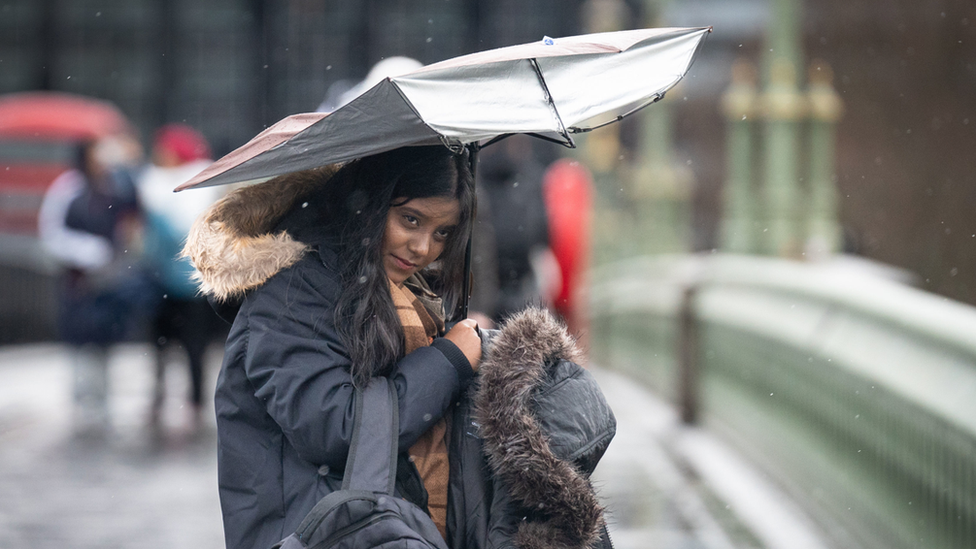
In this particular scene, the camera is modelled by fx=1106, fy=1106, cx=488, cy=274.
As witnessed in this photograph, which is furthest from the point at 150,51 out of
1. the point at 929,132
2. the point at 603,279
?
the point at 929,132

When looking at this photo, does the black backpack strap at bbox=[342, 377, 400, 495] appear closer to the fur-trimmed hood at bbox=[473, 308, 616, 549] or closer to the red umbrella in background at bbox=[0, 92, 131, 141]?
the fur-trimmed hood at bbox=[473, 308, 616, 549]

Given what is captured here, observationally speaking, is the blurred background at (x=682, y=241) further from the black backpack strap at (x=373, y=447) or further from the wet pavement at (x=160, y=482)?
the black backpack strap at (x=373, y=447)

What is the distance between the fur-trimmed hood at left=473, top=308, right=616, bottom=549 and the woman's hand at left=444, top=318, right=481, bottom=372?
0.03 meters

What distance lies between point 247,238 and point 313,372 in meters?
0.40

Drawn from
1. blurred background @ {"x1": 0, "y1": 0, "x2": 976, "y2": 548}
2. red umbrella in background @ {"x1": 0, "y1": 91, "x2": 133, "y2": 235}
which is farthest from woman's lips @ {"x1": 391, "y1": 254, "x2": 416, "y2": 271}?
red umbrella in background @ {"x1": 0, "y1": 91, "x2": 133, "y2": 235}

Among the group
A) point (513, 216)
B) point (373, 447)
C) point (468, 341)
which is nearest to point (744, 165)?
point (513, 216)

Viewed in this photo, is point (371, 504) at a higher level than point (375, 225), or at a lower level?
lower

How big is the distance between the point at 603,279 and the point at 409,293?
41.4 ft

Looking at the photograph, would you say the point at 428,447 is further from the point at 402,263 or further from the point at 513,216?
the point at 513,216

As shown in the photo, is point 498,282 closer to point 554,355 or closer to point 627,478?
point 627,478

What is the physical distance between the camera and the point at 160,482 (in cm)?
649

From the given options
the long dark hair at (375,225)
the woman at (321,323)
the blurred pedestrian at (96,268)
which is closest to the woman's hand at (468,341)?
the woman at (321,323)

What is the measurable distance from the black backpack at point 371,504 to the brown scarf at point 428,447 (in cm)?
12

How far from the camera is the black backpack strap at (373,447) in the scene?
88.3 inches
